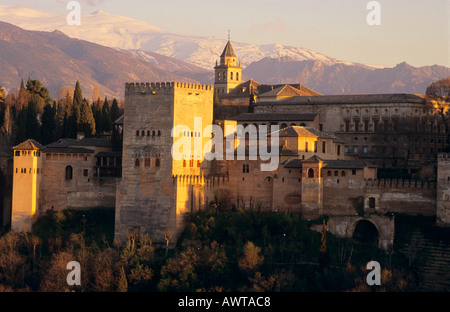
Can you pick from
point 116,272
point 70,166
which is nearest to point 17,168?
point 70,166

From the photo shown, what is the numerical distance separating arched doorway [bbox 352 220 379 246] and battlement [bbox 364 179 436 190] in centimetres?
252

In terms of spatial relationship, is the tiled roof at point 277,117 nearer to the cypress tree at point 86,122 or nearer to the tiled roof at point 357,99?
the tiled roof at point 357,99

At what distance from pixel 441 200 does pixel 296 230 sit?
30.8 ft

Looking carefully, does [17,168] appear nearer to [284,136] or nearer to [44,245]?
[44,245]

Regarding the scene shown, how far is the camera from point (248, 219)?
6253 centimetres

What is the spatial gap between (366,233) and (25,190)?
2425 cm

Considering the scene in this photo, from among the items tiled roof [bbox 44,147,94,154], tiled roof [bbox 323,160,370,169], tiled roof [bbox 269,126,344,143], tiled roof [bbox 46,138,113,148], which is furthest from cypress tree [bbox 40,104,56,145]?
tiled roof [bbox 323,160,370,169]

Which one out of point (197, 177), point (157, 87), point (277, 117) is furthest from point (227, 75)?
point (197, 177)

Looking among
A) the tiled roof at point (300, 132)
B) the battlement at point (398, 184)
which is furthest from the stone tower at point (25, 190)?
the battlement at point (398, 184)

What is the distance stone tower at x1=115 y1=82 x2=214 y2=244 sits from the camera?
208 ft

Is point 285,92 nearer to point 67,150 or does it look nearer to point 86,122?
point 86,122

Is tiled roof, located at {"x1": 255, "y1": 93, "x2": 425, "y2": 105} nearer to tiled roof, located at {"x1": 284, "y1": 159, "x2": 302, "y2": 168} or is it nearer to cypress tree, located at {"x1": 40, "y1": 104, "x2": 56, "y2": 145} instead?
tiled roof, located at {"x1": 284, "y1": 159, "x2": 302, "y2": 168}

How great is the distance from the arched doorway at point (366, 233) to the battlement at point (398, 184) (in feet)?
8.26

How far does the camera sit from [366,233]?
61.1 meters
